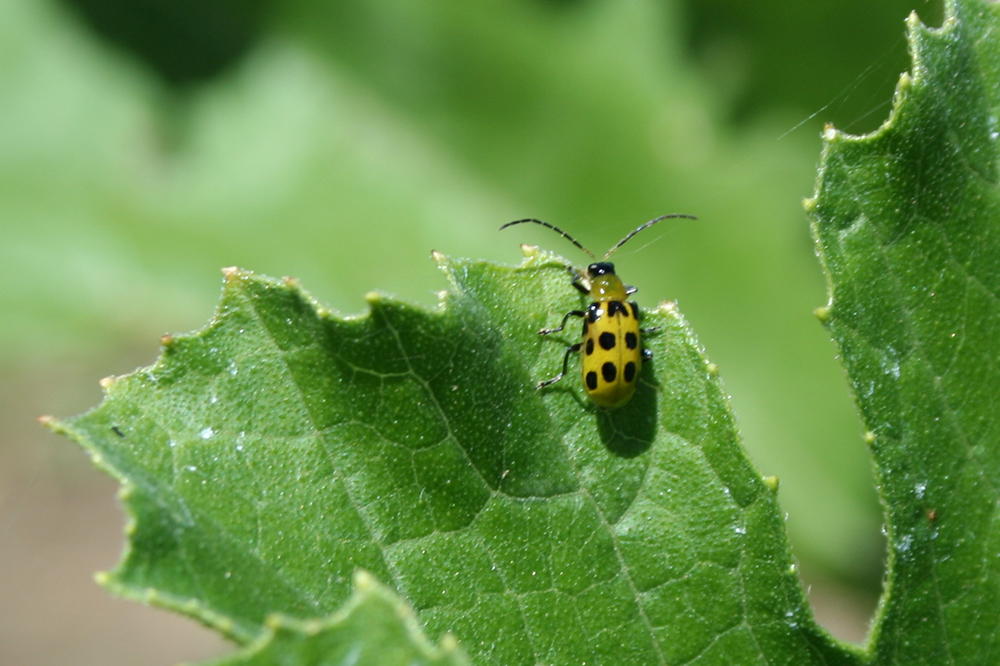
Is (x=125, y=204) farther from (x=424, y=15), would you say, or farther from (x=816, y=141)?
(x=816, y=141)

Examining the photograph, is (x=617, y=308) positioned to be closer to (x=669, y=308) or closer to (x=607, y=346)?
(x=607, y=346)

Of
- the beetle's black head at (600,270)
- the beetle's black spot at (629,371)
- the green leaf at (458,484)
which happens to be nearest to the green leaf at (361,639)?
the green leaf at (458,484)

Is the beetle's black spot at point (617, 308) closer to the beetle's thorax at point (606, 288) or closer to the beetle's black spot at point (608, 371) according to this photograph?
the beetle's thorax at point (606, 288)

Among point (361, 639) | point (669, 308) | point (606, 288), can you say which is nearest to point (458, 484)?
point (361, 639)

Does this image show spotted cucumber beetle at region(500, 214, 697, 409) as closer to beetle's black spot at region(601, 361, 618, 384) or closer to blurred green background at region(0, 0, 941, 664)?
beetle's black spot at region(601, 361, 618, 384)

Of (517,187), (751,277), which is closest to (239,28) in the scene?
(517,187)

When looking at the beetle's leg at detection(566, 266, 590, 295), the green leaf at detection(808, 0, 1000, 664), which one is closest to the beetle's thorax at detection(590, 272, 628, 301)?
the beetle's leg at detection(566, 266, 590, 295)
